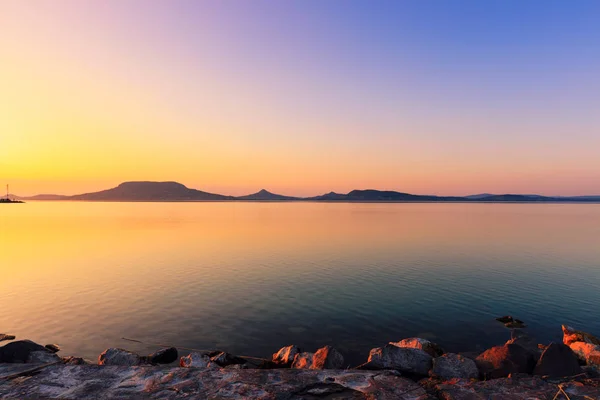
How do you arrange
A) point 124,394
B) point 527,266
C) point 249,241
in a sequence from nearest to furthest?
point 124,394, point 527,266, point 249,241

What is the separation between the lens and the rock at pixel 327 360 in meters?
14.2

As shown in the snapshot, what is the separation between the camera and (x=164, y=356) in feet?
52.6

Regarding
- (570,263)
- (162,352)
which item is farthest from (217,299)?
(570,263)

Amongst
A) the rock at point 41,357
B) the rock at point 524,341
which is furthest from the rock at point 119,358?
the rock at point 524,341

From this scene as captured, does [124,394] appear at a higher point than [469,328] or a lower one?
higher

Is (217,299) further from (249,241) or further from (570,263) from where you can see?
(570,263)

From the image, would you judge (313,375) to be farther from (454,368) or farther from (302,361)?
(454,368)

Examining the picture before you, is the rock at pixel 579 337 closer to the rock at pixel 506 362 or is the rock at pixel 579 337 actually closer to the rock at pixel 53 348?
the rock at pixel 506 362

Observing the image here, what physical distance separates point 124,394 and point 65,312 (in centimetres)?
1566

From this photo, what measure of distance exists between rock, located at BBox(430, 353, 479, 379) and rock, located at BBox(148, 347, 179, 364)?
461 inches

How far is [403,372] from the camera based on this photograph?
Answer: 14.3 metres

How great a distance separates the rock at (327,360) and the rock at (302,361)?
0.18 metres

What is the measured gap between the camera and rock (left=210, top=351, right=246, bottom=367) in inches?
598

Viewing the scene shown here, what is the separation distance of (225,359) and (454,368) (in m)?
9.74
